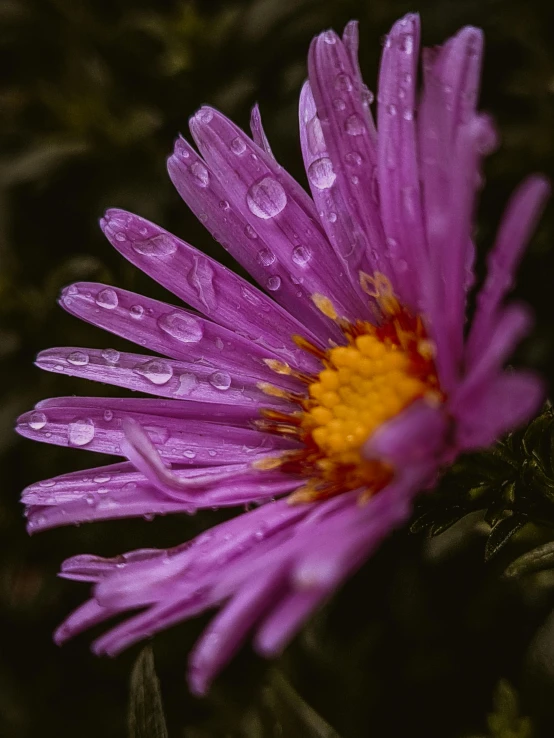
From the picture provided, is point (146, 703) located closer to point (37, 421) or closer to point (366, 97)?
point (37, 421)

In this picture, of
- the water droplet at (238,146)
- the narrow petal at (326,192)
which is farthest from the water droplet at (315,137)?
the water droplet at (238,146)

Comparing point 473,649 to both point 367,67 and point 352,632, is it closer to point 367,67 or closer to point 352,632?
point 352,632

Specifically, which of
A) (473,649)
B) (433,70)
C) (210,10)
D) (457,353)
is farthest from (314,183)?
(210,10)

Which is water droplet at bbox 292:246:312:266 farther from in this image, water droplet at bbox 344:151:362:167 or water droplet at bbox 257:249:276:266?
water droplet at bbox 344:151:362:167

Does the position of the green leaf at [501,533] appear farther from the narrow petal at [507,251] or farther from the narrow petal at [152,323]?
the narrow petal at [152,323]

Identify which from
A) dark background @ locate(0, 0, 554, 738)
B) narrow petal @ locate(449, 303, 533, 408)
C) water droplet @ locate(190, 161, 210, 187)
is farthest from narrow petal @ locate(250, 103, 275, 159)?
narrow petal @ locate(449, 303, 533, 408)

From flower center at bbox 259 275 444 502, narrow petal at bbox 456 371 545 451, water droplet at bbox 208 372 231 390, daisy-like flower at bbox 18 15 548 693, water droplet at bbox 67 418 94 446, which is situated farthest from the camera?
water droplet at bbox 208 372 231 390
